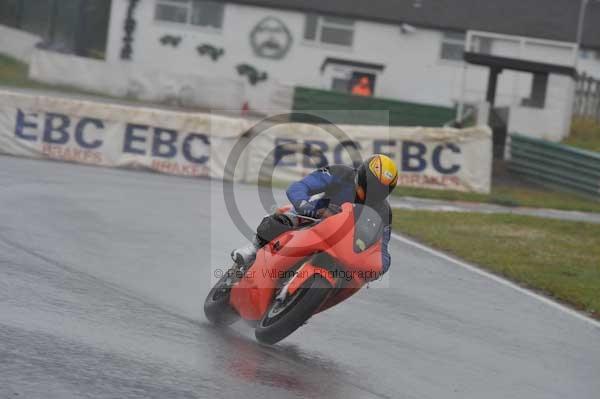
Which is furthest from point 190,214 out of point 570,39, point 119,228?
point 570,39

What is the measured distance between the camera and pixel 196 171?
73.4 ft

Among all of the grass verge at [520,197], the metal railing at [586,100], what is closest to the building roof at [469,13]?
the metal railing at [586,100]

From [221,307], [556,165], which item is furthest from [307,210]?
[556,165]

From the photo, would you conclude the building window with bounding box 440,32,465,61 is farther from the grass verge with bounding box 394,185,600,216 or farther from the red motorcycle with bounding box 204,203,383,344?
the red motorcycle with bounding box 204,203,383,344

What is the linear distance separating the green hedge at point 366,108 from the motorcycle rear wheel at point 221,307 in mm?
27118

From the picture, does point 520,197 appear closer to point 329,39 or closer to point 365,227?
point 365,227

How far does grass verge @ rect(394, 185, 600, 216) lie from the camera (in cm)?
2358

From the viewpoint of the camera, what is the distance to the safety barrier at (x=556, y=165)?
89.1 ft

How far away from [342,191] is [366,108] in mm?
29449

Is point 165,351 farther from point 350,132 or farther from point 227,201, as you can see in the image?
point 350,132

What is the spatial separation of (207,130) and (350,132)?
3.48 m

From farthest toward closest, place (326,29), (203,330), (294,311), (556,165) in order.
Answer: (326,29) < (556,165) < (203,330) < (294,311)

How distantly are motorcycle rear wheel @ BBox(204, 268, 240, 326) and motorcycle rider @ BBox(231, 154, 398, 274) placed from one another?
0.29 meters

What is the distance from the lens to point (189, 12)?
151 feet
